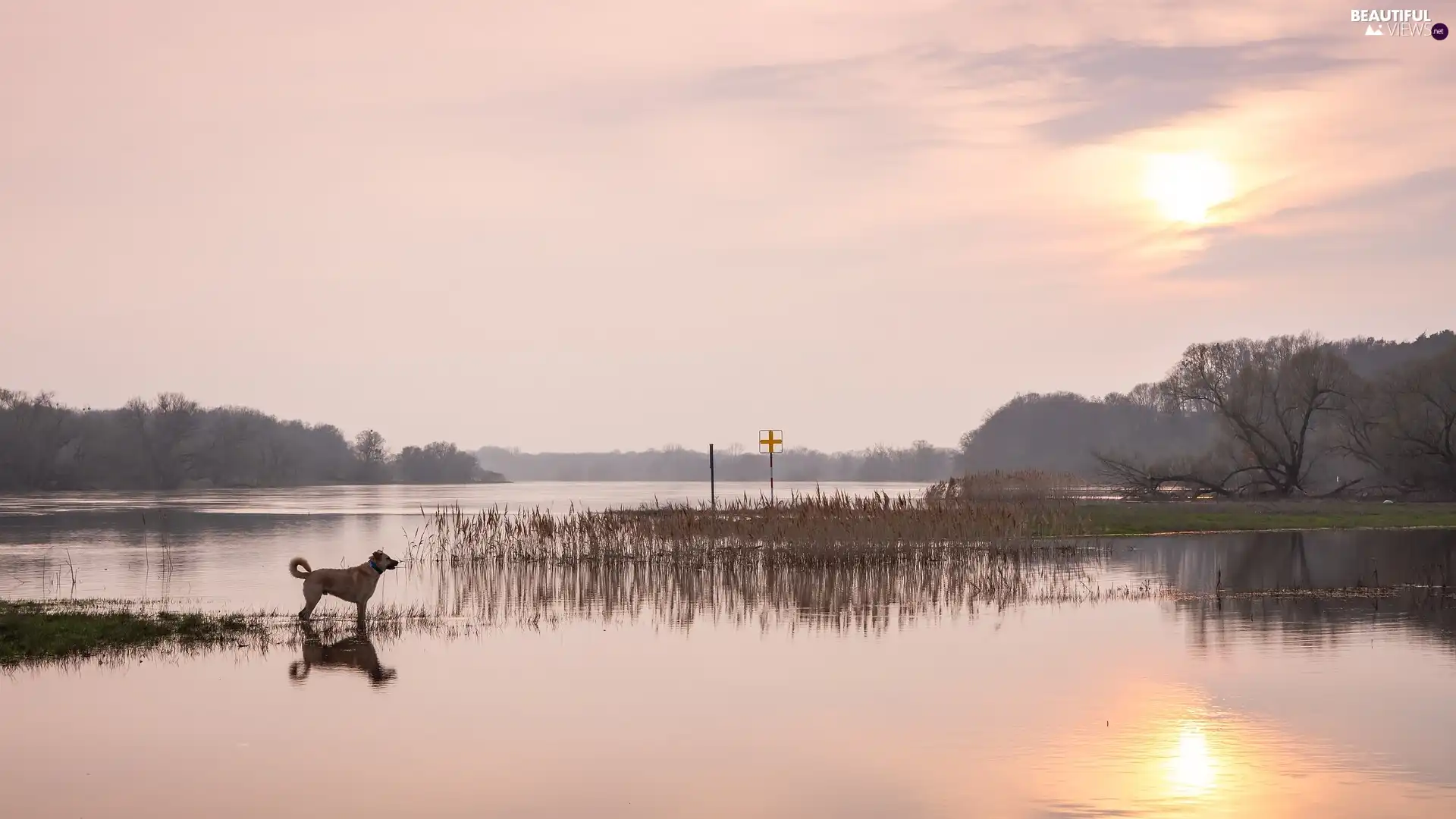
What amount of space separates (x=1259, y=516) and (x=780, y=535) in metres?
25.3

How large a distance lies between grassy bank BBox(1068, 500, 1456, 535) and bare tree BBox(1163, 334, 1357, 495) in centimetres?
554

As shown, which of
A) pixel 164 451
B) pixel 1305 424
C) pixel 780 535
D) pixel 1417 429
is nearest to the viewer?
pixel 780 535

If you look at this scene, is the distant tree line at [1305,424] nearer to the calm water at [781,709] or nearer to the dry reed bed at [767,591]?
the dry reed bed at [767,591]

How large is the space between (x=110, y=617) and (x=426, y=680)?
23.4 ft

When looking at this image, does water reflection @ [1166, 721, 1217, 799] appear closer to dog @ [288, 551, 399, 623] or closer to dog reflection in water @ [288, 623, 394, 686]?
dog reflection in water @ [288, 623, 394, 686]

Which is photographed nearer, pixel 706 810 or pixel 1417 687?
pixel 706 810

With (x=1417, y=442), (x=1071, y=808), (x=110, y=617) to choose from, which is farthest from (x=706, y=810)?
(x=1417, y=442)

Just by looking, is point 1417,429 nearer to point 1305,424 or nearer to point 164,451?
point 1305,424

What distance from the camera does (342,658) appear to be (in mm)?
16344

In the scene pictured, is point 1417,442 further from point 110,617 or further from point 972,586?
point 110,617

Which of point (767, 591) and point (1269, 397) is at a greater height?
point (1269, 397)

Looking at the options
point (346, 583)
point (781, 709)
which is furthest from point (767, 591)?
point (781, 709)

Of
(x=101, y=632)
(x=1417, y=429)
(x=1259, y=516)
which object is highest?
(x=1417, y=429)

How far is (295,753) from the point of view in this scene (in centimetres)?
1111
